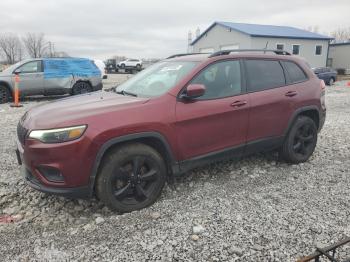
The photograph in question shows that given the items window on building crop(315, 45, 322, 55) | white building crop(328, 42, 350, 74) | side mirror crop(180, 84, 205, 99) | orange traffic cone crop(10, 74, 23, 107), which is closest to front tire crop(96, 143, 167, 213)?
side mirror crop(180, 84, 205, 99)

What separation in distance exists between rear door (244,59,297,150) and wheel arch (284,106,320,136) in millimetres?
88

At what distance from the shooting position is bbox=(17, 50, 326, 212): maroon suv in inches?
123

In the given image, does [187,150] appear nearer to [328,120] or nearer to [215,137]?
[215,137]

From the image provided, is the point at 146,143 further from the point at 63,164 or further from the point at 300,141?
the point at 300,141

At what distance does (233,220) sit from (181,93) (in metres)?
1.48

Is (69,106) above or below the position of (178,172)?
above

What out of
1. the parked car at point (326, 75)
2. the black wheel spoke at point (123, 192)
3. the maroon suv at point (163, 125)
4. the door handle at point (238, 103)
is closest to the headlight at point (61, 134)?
the maroon suv at point (163, 125)

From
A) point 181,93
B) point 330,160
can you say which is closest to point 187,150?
point 181,93

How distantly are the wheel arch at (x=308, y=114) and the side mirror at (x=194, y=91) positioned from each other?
177 cm

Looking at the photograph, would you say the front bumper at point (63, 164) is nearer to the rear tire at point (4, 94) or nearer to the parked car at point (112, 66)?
the rear tire at point (4, 94)

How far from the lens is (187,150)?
3.71m

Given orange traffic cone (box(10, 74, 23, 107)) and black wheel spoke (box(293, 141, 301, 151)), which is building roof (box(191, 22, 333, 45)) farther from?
black wheel spoke (box(293, 141, 301, 151))

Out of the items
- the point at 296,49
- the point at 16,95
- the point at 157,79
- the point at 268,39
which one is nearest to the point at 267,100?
the point at 157,79

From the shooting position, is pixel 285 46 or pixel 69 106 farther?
pixel 285 46
